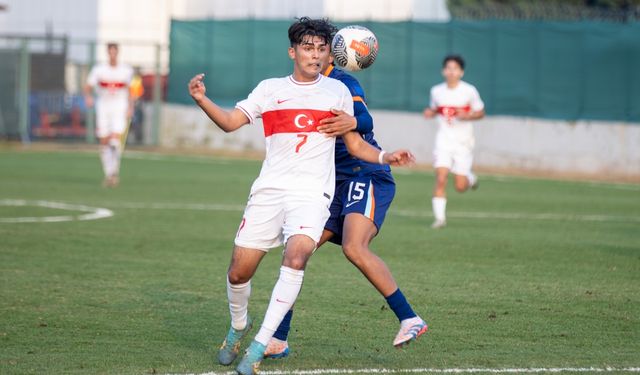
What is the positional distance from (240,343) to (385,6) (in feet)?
108

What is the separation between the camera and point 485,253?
12555 mm

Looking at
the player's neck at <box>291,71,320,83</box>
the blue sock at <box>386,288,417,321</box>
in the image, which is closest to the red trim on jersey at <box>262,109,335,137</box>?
the player's neck at <box>291,71,320,83</box>

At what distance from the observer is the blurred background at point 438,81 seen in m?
26.1

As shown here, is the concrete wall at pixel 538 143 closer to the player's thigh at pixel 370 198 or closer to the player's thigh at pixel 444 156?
the player's thigh at pixel 444 156

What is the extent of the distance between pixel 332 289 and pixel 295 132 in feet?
10.9

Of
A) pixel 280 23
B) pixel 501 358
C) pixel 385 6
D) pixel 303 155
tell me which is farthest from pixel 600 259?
pixel 385 6

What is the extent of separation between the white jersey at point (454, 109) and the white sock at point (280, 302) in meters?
9.43

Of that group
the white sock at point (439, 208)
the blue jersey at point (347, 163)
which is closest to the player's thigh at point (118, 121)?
the white sock at point (439, 208)

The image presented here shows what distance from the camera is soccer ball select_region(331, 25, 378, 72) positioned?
311 inches

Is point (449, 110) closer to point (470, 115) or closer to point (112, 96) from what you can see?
point (470, 115)

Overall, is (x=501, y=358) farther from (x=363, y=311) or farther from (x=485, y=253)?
(x=485, y=253)

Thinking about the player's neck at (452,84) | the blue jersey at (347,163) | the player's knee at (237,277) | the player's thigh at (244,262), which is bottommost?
the player's knee at (237,277)

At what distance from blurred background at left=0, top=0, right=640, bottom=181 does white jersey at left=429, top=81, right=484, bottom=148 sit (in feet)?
34.0

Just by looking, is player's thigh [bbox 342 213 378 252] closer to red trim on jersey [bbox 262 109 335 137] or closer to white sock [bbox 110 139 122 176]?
red trim on jersey [bbox 262 109 335 137]
